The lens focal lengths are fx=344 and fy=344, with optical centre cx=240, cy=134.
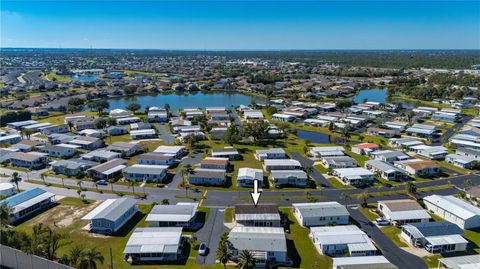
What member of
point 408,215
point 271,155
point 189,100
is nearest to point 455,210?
point 408,215

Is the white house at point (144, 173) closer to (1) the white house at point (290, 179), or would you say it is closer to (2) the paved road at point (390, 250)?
(1) the white house at point (290, 179)

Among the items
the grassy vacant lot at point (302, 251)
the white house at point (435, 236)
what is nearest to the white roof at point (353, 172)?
the white house at point (435, 236)

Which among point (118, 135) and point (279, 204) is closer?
point (279, 204)

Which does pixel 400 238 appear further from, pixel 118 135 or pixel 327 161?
pixel 118 135

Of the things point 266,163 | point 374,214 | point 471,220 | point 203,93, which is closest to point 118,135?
point 266,163

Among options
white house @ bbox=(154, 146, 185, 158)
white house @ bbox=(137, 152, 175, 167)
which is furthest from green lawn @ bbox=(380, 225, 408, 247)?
white house @ bbox=(154, 146, 185, 158)

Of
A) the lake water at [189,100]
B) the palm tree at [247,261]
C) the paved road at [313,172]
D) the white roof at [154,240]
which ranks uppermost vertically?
the lake water at [189,100]
